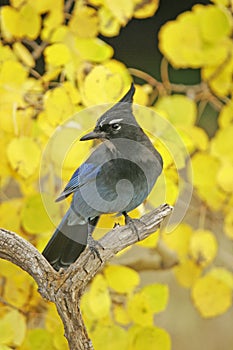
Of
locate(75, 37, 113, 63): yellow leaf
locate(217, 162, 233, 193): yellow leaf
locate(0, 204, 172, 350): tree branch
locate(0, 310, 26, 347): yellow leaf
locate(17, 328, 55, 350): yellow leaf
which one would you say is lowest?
locate(17, 328, 55, 350): yellow leaf

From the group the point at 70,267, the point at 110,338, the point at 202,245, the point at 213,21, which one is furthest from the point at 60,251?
the point at 213,21

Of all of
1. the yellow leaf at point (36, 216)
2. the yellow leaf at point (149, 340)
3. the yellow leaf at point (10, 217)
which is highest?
the yellow leaf at point (36, 216)

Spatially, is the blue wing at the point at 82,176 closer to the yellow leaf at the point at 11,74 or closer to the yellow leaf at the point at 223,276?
the yellow leaf at the point at 11,74

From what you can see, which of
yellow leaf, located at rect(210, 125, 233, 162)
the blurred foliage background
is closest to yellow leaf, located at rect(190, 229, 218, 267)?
the blurred foliage background

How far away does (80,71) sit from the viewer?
36.1 inches

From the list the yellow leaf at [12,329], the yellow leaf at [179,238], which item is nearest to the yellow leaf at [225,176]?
the yellow leaf at [179,238]

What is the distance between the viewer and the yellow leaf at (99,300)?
86 cm

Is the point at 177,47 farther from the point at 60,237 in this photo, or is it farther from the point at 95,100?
the point at 60,237

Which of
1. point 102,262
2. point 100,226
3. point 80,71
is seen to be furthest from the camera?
point 80,71

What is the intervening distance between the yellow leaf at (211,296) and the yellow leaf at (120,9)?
0.37m

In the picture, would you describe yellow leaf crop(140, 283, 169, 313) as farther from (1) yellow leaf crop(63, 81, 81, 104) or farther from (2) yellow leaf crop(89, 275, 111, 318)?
(1) yellow leaf crop(63, 81, 81, 104)

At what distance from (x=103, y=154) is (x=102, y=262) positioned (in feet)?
0.35

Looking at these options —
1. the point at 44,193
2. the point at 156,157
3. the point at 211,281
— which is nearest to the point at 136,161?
the point at 156,157

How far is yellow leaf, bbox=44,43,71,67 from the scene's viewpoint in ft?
2.90
